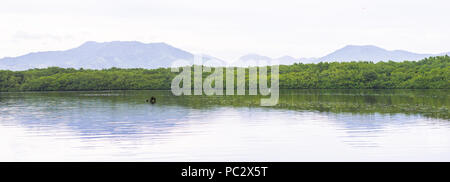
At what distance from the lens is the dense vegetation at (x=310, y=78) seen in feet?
369

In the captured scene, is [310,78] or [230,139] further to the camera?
[310,78]

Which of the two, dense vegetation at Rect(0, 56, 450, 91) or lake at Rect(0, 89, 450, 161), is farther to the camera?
dense vegetation at Rect(0, 56, 450, 91)

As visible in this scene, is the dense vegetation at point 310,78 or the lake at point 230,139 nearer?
the lake at point 230,139

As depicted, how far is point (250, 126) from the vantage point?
24438mm

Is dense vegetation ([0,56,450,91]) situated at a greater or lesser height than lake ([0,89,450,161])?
greater

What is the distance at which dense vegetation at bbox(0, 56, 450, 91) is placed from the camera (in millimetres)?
112500

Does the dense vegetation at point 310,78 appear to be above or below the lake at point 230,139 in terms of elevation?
above

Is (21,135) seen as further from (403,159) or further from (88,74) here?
(88,74)

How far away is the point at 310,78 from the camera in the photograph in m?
127
